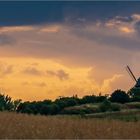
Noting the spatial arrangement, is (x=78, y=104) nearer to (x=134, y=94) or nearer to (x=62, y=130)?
(x=134, y=94)

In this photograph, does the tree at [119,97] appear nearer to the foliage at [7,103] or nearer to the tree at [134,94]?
the tree at [134,94]

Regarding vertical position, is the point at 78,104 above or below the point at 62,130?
above

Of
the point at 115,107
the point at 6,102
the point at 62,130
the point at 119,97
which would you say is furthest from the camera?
the point at 6,102

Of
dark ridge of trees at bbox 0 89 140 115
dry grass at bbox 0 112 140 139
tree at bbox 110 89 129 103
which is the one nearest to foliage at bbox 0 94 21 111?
dark ridge of trees at bbox 0 89 140 115

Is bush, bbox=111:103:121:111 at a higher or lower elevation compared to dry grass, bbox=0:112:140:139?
higher

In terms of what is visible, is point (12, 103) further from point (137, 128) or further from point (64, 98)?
point (137, 128)

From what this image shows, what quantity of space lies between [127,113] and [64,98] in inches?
1021

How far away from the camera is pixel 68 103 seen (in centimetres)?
7231

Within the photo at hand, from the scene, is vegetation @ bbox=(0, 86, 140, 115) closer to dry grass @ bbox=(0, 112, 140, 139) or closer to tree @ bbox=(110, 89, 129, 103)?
tree @ bbox=(110, 89, 129, 103)

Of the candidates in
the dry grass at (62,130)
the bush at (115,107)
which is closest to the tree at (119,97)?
the bush at (115,107)

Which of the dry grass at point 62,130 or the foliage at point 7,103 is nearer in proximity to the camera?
the dry grass at point 62,130

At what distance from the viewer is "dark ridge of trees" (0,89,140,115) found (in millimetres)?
61969

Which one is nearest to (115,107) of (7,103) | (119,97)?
(119,97)

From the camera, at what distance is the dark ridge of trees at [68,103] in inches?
2440
